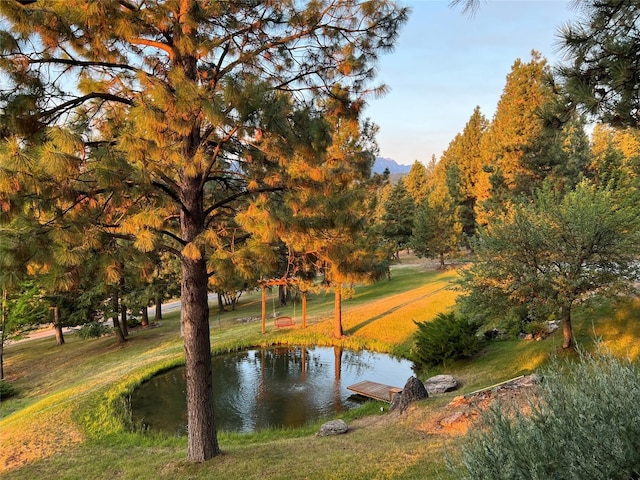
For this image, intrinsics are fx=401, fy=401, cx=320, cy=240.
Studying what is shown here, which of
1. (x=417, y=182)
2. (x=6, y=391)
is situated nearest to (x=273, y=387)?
(x=6, y=391)

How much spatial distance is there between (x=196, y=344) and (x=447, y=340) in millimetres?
8832

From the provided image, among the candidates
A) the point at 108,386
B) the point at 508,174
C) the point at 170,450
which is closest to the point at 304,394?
the point at 170,450

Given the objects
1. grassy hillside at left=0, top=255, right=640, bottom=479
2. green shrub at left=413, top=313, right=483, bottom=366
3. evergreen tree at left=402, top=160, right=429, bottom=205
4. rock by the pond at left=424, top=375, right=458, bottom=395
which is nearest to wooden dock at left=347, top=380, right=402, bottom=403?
grassy hillside at left=0, top=255, right=640, bottom=479

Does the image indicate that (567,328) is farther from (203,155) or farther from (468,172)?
(468,172)

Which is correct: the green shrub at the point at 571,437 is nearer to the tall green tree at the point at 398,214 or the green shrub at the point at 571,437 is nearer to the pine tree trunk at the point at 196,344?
the pine tree trunk at the point at 196,344

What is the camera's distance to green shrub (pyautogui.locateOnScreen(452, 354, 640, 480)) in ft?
8.02


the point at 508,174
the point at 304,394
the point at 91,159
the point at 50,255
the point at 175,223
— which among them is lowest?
the point at 304,394

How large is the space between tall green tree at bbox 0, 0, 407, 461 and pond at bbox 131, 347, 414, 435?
5.15 metres

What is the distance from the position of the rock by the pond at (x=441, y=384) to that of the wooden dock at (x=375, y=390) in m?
0.92

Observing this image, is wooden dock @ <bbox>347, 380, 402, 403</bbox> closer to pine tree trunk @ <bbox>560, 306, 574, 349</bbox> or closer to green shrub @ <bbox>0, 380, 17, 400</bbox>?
pine tree trunk @ <bbox>560, 306, 574, 349</bbox>

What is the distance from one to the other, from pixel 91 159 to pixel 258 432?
781 cm

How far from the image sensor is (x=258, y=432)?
10.1 meters

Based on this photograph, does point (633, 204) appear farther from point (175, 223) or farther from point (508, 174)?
point (508, 174)

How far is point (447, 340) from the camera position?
12.8m
